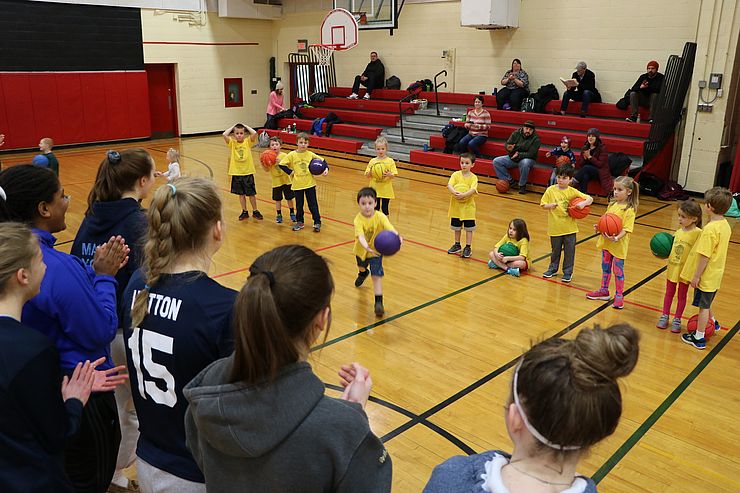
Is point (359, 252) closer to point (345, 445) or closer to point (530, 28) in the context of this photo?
point (345, 445)

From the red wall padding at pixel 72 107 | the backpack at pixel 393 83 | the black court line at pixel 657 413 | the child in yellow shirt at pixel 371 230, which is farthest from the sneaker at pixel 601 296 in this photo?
the red wall padding at pixel 72 107

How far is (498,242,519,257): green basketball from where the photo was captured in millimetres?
7516

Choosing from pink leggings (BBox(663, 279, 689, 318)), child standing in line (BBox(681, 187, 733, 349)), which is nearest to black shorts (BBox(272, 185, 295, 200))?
pink leggings (BBox(663, 279, 689, 318))

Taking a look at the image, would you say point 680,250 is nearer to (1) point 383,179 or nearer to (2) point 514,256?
(2) point 514,256

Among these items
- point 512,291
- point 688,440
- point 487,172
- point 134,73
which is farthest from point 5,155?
point 688,440

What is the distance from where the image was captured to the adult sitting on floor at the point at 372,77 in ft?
59.1

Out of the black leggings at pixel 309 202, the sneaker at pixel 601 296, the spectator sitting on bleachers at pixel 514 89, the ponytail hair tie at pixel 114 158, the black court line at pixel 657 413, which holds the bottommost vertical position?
the black court line at pixel 657 413

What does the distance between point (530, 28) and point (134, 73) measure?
37.4 feet

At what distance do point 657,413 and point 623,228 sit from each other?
2307mm

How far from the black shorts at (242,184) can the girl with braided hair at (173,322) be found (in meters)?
7.37

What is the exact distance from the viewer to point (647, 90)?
486 inches

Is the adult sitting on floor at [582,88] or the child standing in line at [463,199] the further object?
the adult sitting on floor at [582,88]

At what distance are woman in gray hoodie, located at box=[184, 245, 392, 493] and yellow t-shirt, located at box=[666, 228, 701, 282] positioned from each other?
193 inches

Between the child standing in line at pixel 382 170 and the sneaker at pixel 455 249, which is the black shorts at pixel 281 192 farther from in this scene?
the sneaker at pixel 455 249
